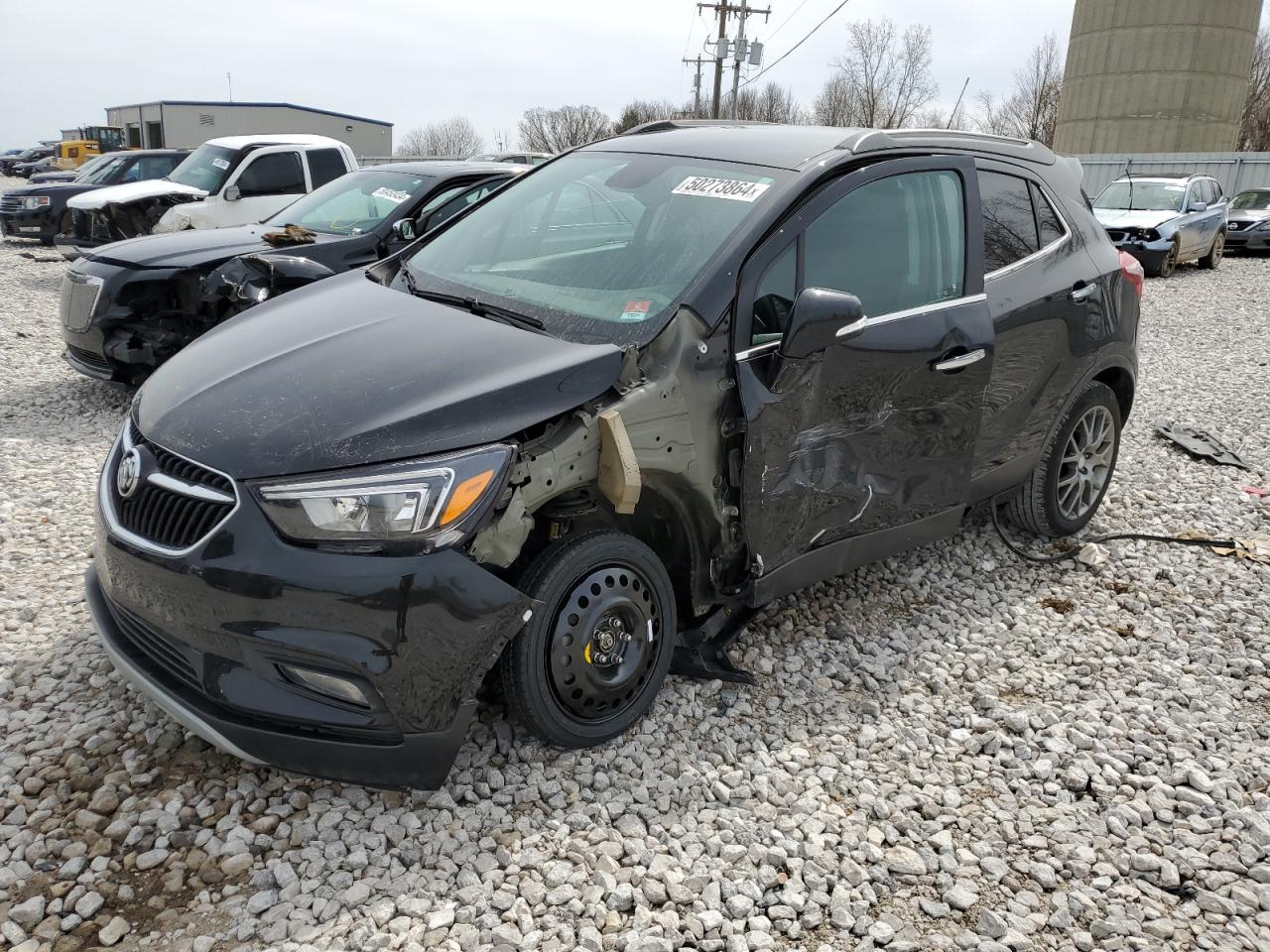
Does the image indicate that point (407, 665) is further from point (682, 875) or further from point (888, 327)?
point (888, 327)

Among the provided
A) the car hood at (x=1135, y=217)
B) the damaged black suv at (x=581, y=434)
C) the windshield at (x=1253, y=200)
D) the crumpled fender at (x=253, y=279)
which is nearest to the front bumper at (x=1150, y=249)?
the car hood at (x=1135, y=217)

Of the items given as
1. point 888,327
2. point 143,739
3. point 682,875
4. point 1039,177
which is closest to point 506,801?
point 682,875

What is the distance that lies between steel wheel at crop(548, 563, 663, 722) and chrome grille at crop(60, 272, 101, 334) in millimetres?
5191

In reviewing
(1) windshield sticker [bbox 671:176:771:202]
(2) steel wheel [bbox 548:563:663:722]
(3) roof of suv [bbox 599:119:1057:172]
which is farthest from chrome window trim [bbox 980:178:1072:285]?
(2) steel wheel [bbox 548:563:663:722]

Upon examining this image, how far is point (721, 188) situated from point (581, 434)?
4.08ft

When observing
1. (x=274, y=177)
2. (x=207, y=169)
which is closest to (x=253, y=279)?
(x=274, y=177)

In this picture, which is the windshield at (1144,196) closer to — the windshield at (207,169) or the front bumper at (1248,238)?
the front bumper at (1248,238)

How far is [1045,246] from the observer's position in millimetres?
4465

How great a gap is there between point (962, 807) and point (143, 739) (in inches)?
103

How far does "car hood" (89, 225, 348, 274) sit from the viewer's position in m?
6.73

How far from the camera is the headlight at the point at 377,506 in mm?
2564

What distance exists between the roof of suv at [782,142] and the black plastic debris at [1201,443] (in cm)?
311

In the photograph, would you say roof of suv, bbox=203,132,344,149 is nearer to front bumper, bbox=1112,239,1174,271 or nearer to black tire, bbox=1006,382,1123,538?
black tire, bbox=1006,382,1123,538

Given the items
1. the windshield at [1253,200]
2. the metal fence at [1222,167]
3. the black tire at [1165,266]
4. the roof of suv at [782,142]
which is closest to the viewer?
the roof of suv at [782,142]
